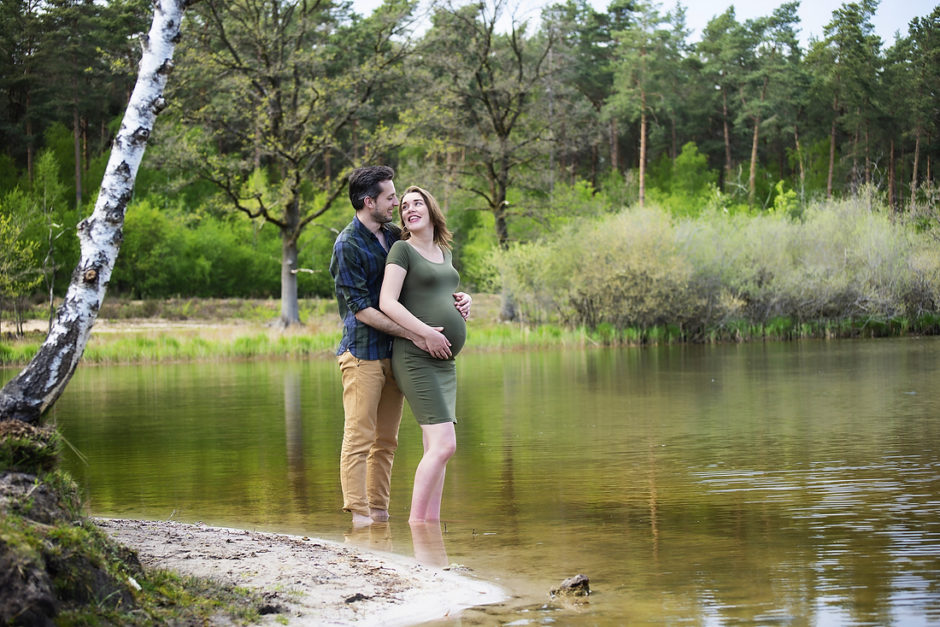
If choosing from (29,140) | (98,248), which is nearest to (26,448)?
(98,248)

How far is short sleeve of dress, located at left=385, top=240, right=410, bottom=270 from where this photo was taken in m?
6.44

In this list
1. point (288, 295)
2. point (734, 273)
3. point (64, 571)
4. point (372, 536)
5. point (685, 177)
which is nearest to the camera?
point (64, 571)

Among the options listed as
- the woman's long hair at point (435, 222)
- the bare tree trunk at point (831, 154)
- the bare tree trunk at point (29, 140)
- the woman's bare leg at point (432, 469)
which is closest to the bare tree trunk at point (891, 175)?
the bare tree trunk at point (831, 154)

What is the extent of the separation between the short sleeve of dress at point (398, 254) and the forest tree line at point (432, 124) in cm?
2195

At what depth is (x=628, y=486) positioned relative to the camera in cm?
784

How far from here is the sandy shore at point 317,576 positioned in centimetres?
458

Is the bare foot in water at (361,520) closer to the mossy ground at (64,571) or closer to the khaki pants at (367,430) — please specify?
the khaki pants at (367,430)

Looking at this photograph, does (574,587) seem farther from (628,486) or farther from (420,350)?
(628,486)

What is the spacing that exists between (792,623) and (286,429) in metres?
9.17

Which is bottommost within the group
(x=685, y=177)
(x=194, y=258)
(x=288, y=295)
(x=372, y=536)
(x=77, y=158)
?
(x=372, y=536)

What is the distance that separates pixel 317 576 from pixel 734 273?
3005cm

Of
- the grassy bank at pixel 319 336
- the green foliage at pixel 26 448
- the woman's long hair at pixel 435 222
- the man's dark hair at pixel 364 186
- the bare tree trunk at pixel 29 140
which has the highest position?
the bare tree trunk at pixel 29 140

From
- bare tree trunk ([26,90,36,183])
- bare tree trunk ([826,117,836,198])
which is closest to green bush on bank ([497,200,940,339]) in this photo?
bare tree trunk ([826,117,836,198])

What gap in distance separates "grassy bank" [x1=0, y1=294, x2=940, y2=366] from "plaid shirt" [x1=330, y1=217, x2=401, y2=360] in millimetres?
21559
